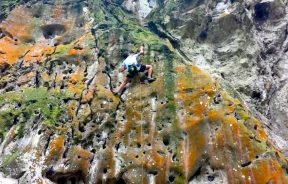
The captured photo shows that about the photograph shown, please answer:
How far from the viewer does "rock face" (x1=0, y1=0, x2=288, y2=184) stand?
21.2 m

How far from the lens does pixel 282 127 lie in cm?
2670

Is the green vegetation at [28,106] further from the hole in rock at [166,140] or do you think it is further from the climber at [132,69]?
the hole in rock at [166,140]

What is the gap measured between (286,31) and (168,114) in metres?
14.0

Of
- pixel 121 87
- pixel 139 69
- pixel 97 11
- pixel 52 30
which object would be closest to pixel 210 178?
pixel 121 87

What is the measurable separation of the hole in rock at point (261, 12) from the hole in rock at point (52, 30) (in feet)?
50.7

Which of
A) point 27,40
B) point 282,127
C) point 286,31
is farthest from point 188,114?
point 27,40

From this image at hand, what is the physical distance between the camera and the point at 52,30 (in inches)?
1316

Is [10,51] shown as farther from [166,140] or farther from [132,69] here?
[166,140]

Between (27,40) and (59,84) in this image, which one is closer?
(59,84)

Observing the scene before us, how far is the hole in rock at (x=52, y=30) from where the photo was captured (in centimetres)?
3303

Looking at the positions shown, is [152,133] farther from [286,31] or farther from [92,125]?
[286,31]

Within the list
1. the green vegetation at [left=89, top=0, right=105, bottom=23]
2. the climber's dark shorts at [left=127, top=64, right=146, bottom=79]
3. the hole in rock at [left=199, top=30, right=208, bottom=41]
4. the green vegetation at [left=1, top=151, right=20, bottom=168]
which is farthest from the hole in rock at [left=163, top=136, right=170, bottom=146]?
the green vegetation at [left=89, top=0, right=105, bottom=23]

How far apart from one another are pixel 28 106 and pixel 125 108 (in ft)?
19.9

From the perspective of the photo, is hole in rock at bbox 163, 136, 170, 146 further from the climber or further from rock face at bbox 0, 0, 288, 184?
the climber
